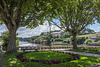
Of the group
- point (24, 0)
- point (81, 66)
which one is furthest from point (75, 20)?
point (81, 66)

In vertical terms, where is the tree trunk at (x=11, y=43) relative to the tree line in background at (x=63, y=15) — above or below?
below

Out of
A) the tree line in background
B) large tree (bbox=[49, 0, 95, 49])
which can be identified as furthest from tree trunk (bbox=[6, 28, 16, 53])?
large tree (bbox=[49, 0, 95, 49])

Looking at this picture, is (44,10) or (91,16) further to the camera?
(91,16)

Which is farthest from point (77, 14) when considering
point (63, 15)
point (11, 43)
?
point (11, 43)

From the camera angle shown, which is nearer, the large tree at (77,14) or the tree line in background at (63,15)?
the tree line in background at (63,15)

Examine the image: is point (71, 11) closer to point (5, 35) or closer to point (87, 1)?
point (87, 1)

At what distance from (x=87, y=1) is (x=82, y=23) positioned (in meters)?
4.72

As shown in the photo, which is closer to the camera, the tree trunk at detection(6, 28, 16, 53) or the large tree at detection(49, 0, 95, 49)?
the tree trunk at detection(6, 28, 16, 53)

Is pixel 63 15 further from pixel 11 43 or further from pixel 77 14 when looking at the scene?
pixel 11 43

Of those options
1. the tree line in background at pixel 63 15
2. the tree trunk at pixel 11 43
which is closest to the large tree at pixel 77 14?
the tree line in background at pixel 63 15

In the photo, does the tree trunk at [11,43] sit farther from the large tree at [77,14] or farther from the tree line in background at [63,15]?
the large tree at [77,14]

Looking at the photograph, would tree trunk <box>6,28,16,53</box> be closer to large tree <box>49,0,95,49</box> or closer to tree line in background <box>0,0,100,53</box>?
tree line in background <box>0,0,100,53</box>

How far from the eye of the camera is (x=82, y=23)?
22969 mm

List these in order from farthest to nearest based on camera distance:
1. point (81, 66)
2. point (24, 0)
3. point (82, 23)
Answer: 1. point (82, 23)
2. point (24, 0)
3. point (81, 66)
